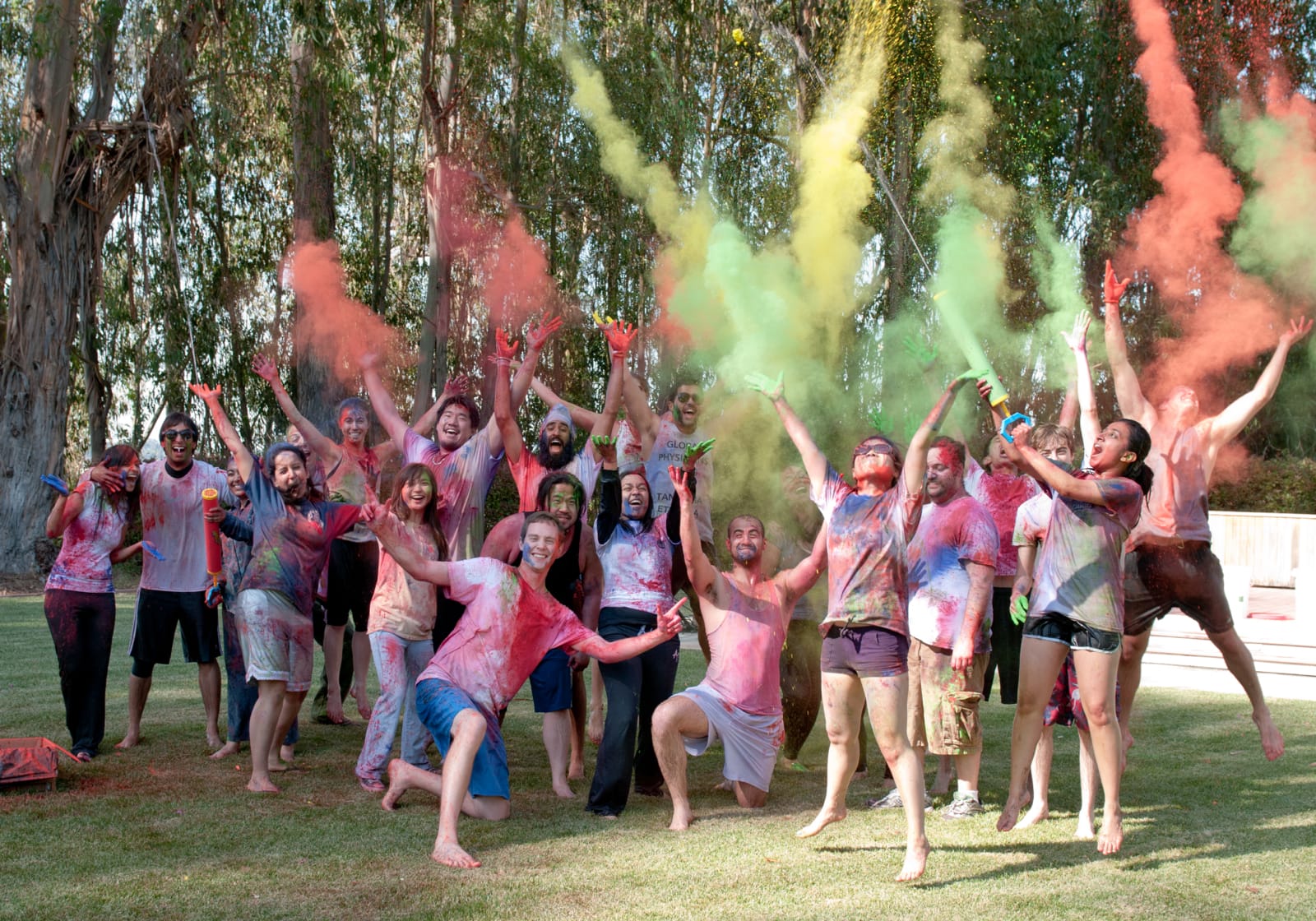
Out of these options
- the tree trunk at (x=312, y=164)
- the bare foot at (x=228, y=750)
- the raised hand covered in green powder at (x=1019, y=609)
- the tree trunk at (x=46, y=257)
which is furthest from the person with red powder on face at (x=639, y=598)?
the tree trunk at (x=46, y=257)

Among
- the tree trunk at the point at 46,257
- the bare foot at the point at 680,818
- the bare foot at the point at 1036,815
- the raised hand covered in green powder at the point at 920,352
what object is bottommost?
the bare foot at the point at 680,818

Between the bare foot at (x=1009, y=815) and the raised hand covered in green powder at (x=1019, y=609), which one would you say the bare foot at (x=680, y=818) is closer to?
the bare foot at (x=1009, y=815)

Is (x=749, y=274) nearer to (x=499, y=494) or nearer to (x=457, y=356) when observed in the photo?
(x=457, y=356)

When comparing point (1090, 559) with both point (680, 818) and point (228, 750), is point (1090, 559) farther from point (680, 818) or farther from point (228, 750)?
point (228, 750)

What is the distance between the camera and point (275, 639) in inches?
233

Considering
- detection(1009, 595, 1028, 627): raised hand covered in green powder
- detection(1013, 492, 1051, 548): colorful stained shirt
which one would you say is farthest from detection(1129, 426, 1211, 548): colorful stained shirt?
detection(1009, 595, 1028, 627): raised hand covered in green powder

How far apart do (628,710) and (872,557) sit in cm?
148

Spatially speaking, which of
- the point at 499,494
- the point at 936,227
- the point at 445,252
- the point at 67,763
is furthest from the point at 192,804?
the point at 499,494

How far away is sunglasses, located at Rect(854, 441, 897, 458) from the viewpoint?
16.9 ft

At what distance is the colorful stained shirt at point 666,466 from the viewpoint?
7.07 m

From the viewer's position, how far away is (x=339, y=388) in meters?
16.7

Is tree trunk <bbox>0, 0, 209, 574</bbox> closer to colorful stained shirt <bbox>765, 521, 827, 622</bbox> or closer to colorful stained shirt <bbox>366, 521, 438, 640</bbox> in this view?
colorful stained shirt <bbox>366, 521, 438, 640</bbox>

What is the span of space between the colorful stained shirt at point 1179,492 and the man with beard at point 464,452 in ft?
11.0

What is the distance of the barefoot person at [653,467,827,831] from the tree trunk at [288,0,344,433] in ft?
24.2
